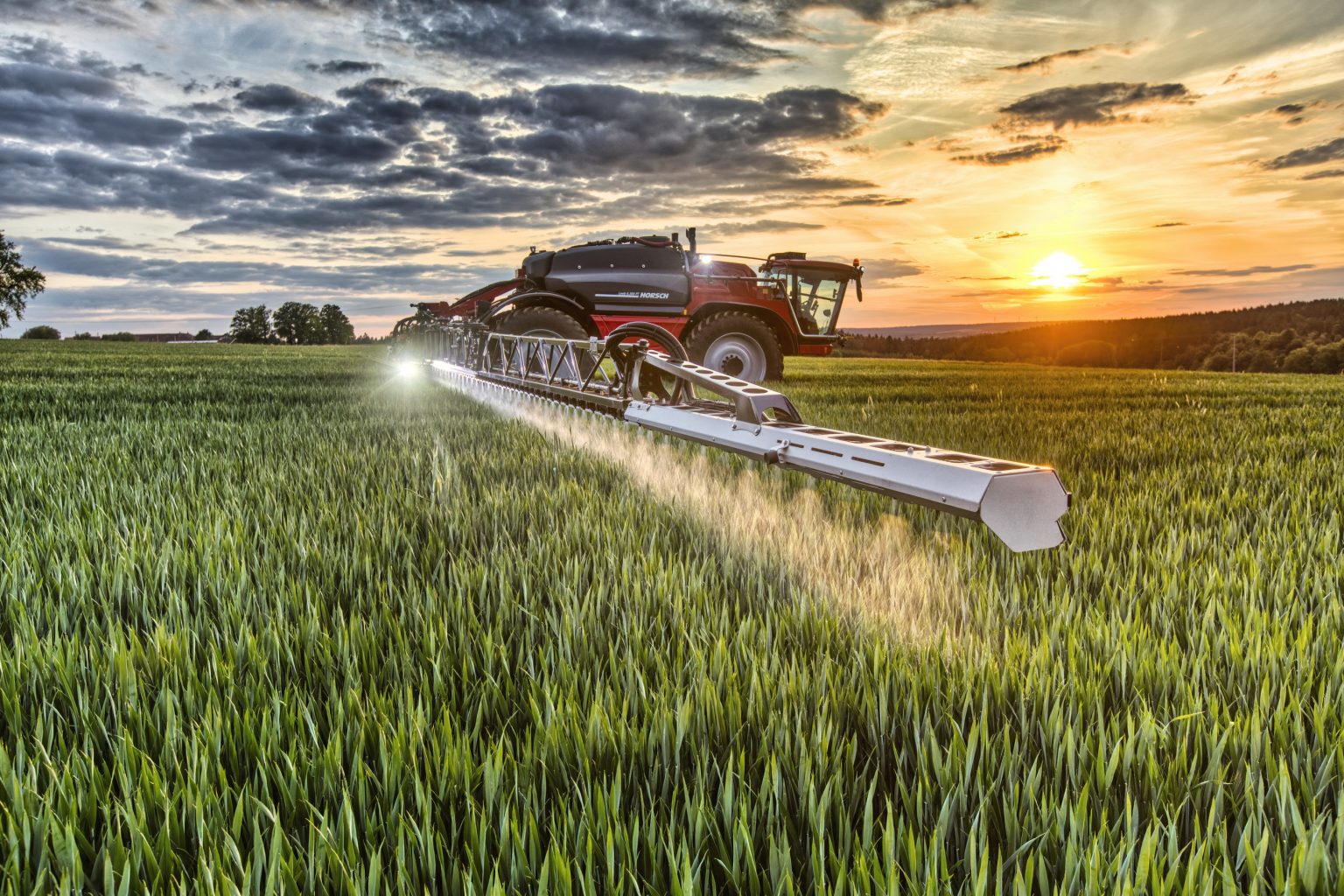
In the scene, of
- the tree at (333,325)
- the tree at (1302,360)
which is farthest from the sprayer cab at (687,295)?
the tree at (333,325)

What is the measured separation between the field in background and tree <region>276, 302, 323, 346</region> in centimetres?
11831

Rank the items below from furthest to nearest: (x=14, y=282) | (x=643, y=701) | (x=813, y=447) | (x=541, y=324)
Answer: (x=14, y=282) → (x=541, y=324) → (x=813, y=447) → (x=643, y=701)

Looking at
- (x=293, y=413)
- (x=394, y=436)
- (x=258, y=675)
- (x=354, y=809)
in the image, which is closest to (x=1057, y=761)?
(x=354, y=809)

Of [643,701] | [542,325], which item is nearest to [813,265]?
[542,325]

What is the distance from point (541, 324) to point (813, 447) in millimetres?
9174

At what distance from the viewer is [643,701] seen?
1763 millimetres

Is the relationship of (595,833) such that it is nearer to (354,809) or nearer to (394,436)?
A: (354,809)

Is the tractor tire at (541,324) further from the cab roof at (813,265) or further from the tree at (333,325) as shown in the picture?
the tree at (333,325)

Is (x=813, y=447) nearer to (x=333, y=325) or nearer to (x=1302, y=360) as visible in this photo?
(x=1302, y=360)

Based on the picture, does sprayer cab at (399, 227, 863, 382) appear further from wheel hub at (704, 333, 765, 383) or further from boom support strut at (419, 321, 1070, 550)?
boom support strut at (419, 321, 1070, 550)

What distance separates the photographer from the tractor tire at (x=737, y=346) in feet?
44.2

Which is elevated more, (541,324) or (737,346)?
(541,324)

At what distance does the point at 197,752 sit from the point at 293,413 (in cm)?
811

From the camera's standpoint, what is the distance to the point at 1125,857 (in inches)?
46.8
